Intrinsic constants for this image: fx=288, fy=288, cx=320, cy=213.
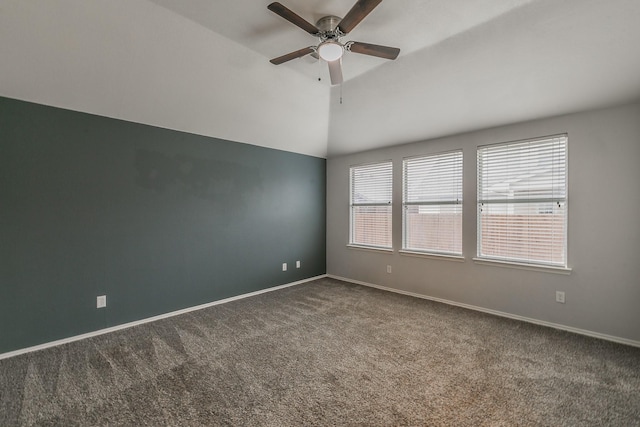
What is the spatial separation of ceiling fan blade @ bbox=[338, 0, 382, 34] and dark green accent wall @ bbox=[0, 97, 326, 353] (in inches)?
104

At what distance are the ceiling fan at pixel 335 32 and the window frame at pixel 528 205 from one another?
221 cm


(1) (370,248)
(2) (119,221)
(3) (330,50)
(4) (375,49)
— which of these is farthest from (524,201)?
(2) (119,221)

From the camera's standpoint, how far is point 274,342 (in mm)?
2900

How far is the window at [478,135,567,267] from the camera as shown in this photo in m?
3.25

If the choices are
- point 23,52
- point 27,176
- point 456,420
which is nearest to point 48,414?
point 27,176

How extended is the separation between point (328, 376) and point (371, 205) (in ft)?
10.5

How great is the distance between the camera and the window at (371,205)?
15.9ft

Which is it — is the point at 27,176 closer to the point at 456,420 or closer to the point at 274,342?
the point at 274,342

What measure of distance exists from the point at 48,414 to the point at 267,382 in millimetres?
1408

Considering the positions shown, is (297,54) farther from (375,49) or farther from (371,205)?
(371,205)

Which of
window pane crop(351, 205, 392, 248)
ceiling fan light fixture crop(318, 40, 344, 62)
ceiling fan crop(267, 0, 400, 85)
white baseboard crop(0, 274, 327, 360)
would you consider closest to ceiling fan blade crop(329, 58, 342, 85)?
ceiling fan crop(267, 0, 400, 85)

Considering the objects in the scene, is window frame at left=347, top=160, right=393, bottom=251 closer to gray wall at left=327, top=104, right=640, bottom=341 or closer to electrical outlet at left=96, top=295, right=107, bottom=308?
gray wall at left=327, top=104, right=640, bottom=341

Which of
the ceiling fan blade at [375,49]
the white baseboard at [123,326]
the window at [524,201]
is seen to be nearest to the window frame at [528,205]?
the window at [524,201]

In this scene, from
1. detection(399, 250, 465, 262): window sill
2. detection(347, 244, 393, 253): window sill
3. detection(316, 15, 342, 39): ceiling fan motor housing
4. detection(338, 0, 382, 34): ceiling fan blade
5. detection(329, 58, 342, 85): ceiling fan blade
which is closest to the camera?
detection(338, 0, 382, 34): ceiling fan blade
